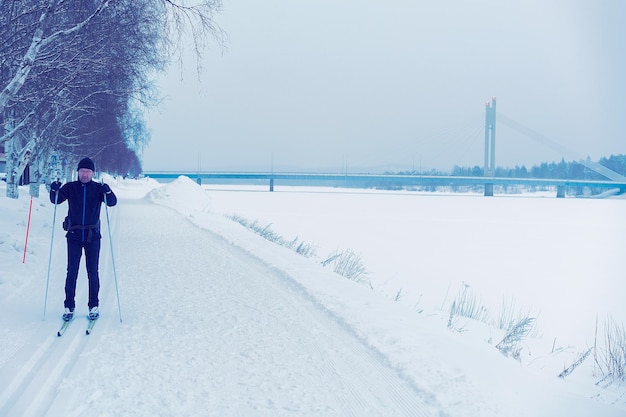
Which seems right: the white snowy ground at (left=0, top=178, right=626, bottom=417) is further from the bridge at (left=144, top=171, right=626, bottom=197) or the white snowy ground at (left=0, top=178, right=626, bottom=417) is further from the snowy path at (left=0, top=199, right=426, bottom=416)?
the bridge at (left=144, top=171, right=626, bottom=197)

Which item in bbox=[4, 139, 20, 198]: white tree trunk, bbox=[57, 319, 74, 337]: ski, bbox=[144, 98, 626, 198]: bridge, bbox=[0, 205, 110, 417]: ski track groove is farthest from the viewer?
bbox=[144, 98, 626, 198]: bridge

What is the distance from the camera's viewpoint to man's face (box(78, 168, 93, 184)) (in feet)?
20.5

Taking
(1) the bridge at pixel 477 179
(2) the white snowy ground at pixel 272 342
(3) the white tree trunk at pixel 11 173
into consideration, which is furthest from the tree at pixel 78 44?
(1) the bridge at pixel 477 179

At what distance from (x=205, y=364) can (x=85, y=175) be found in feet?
9.09

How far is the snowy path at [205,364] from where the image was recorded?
4082 millimetres

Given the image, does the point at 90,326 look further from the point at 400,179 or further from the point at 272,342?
the point at 400,179

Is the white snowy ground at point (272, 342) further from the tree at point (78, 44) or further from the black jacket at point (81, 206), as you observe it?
the tree at point (78, 44)

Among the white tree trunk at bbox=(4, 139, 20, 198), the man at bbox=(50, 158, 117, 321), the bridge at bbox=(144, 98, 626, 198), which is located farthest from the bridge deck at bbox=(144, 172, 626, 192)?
the man at bbox=(50, 158, 117, 321)

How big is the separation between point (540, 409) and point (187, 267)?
785 centimetres

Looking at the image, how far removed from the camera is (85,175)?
6262mm

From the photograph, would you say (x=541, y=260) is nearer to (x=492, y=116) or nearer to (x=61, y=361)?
(x=61, y=361)

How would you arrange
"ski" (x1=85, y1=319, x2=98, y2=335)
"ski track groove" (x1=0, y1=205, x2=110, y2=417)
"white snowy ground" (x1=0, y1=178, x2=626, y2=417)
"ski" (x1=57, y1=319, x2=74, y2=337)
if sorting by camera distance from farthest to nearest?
1. "ski" (x1=85, y1=319, x2=98, y2=335)
2. "ski" (x1=57, y1=319, x2=74, y2=337)
3. "white snowy ground" (x1=0, y1=178, x2=626, y2=417)
4. "ski track groove" (x1=0, y1=205, x2=110, y2=417)

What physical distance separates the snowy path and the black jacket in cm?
109

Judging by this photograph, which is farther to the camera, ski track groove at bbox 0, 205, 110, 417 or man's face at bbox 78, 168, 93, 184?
man's face at bbox 78, 168, 93, 184
